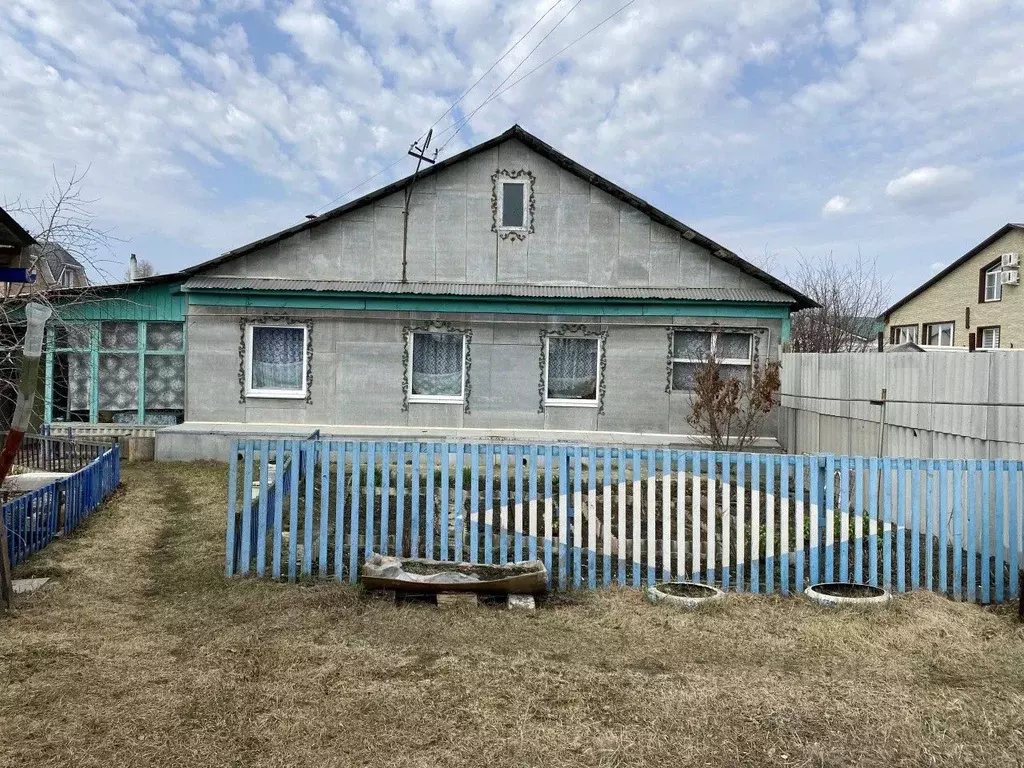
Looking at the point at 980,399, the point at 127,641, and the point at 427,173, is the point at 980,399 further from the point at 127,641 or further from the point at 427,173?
the point at 427,173

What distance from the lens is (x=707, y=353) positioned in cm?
1436

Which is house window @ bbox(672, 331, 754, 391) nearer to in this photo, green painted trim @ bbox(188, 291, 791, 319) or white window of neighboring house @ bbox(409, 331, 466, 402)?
green painted trim @ bbox(188, 291, 791, 319)

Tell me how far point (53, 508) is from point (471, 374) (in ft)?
25.2

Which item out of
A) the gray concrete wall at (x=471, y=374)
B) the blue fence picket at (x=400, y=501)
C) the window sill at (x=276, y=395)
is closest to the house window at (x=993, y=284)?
the gray concrete wall at (x=471, y=374)

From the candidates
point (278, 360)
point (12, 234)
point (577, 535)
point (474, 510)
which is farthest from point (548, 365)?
point (12, 234)

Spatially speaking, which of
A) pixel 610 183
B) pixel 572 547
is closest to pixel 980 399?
pixel 572 547

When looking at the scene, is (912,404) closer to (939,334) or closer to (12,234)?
(12,234)

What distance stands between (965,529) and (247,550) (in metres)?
6.74

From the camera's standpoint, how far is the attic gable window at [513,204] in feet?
47.8

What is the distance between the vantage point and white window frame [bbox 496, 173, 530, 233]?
47.9 ft

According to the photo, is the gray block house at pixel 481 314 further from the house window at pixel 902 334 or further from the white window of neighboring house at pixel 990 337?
the house window at pixel 902 334

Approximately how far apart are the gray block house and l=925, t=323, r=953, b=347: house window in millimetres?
25122

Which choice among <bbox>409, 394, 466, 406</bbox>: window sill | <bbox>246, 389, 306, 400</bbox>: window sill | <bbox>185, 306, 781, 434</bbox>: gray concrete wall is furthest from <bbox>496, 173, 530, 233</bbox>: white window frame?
<bbox>246, 389, 306, 400</bbox>: window sill

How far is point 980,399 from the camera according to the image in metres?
7.89
